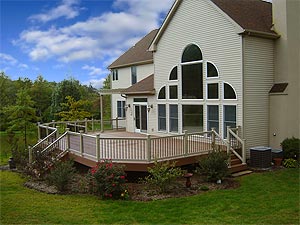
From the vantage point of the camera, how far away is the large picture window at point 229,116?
12359 millimetres

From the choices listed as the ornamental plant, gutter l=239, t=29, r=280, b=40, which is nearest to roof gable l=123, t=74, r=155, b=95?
gutter l=239, t=29, r=280, b=40

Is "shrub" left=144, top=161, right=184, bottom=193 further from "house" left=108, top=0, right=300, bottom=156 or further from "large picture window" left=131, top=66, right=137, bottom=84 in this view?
"large picture window" left=131, top=66, right=137, bottom=84

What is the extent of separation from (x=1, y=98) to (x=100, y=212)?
30.7 m

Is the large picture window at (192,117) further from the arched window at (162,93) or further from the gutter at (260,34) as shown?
the gutter at (260,34)

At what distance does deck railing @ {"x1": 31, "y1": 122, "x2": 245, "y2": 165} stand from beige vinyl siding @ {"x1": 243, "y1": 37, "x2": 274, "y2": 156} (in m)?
1.26

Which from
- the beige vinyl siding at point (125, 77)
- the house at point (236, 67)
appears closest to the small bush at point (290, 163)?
the house at point (236, 67)

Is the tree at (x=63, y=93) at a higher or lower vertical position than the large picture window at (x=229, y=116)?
higher

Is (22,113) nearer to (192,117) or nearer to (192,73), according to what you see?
(192,117)

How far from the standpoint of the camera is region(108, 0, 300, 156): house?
39.9 ft

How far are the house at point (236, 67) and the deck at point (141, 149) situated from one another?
68.6 inches

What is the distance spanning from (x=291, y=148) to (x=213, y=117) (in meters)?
3.40

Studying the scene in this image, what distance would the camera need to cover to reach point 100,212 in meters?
7.47

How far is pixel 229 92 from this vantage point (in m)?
12.5

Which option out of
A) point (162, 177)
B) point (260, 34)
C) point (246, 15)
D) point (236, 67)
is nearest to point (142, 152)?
point (162, 177)
